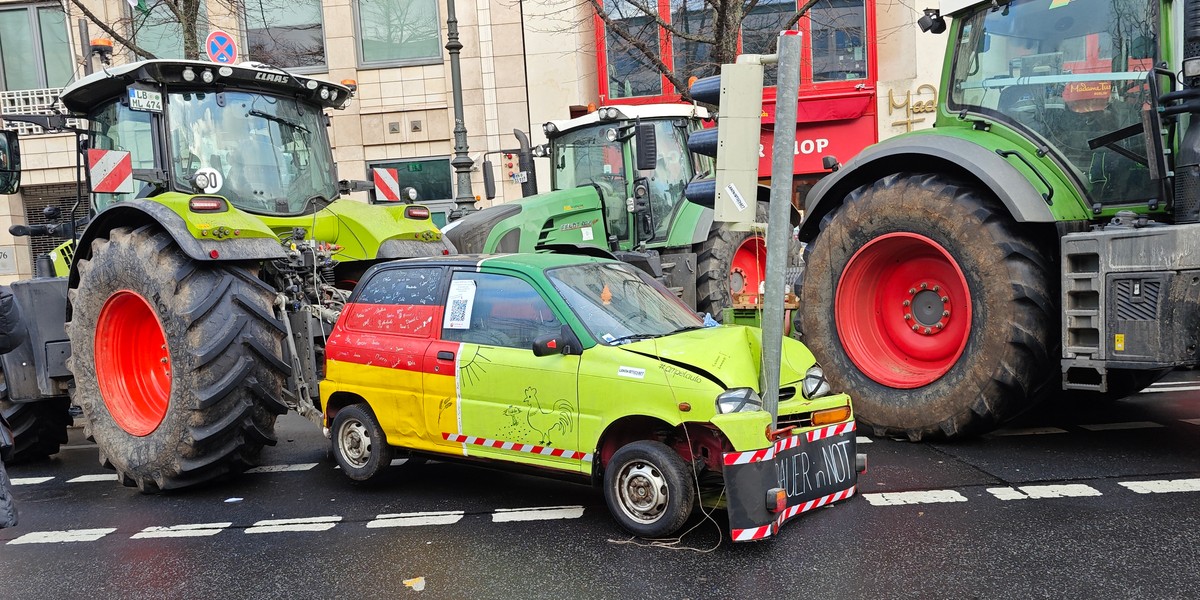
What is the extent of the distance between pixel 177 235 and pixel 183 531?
1896 mm

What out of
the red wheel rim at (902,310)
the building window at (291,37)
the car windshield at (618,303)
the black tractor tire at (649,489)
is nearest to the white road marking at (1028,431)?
the red wheel rim at (902,310)

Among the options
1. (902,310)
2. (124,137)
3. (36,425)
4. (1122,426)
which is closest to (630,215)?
(902,310)

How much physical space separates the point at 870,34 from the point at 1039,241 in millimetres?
13642

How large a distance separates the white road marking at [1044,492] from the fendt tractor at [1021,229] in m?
0.61

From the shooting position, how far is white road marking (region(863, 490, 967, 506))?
553 centimetres

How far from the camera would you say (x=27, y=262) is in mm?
20234

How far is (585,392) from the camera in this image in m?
5.27

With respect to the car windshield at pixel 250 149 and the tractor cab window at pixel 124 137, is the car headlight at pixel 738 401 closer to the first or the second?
the car windshield at pixel 250 149

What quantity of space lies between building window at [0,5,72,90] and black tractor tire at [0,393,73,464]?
14939mm

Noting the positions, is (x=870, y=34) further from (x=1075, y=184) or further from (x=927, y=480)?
(x=927, y=480)

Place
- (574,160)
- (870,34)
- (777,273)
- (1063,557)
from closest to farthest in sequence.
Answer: (1063,557)
(777,273)
(574,160)
(870,34)

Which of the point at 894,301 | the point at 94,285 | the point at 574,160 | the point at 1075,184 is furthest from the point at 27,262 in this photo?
the point at 1075,184

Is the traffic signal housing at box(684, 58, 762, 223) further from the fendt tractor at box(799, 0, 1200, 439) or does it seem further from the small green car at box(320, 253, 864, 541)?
the fendt tractor at box(799, 0, 1200, 439)

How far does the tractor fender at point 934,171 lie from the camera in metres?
6.20
